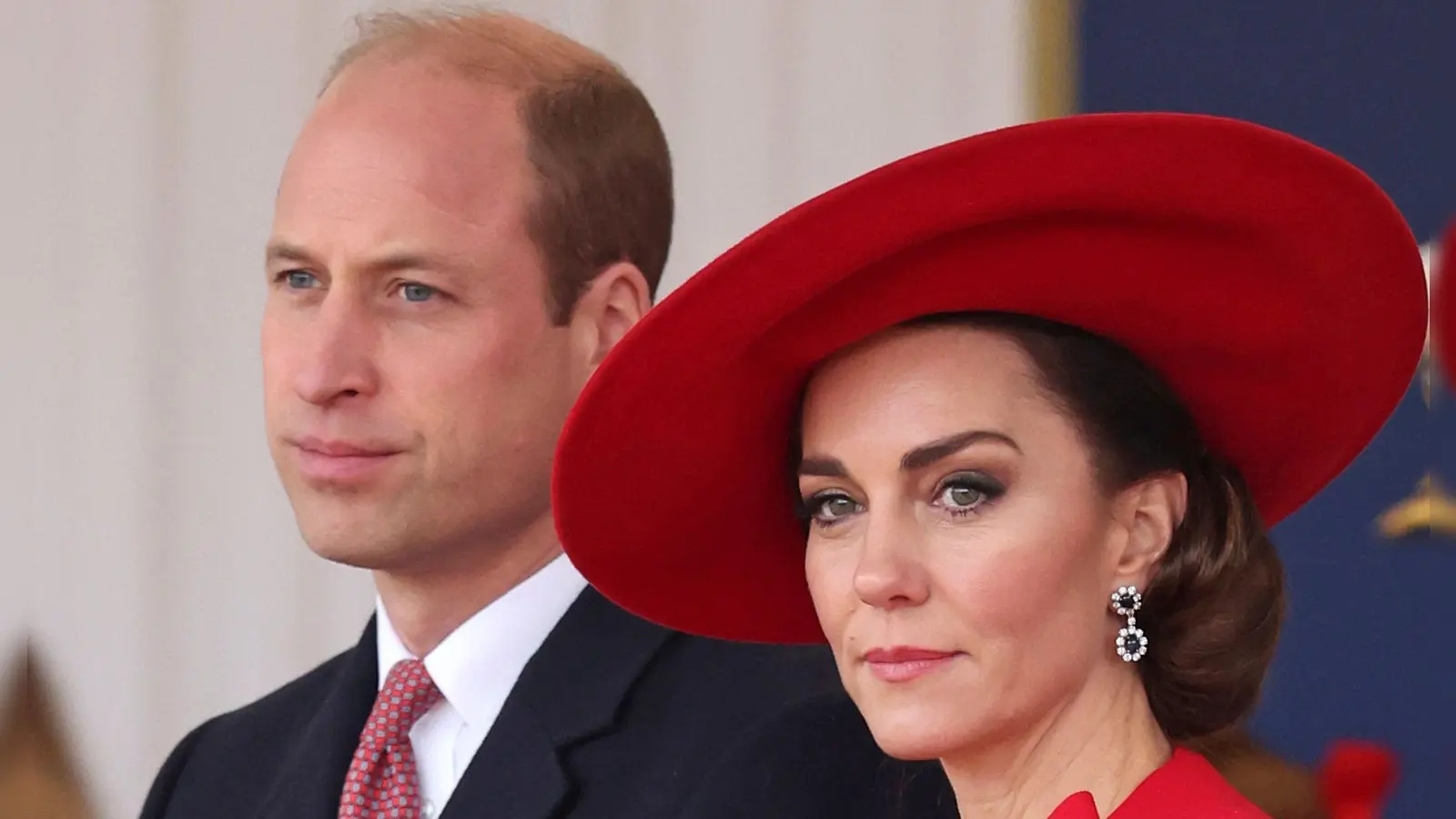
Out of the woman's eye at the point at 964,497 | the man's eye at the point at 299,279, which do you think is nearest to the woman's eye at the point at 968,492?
the woman's eye at the point at 964,497

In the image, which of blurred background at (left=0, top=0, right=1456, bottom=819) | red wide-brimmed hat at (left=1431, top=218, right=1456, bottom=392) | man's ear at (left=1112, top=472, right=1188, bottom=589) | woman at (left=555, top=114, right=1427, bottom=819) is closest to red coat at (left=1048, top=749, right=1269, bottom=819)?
woman at (left=555, top=114, right=1427, bottom=819)

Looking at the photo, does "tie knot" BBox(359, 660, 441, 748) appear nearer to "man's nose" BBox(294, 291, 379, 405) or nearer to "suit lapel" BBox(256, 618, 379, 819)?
"suit lapel" BBox(256, 618, 379, 819)

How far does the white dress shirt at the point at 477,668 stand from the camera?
1622mm

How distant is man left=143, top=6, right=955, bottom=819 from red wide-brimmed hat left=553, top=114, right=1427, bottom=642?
113 mm

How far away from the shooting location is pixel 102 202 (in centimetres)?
273

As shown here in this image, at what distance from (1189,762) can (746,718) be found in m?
0.37

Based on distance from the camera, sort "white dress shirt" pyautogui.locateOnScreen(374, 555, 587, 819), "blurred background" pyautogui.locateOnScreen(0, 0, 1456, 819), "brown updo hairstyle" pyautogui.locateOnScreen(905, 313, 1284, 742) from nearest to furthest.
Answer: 1. "brown updo hairstyle" pyautogui.locateOnScreen(905, 313, 1284, 742)
2. "white dress shirt" pyautogui.locateOnScreen(374, 555, 587, 819)
3. "blurred background" pyautogui.locateOnScreen(0, 0, 1456, 819)

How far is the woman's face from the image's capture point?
122 centimetres

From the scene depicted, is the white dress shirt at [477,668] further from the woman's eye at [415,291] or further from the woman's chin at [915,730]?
the woman's chin at [915,730]

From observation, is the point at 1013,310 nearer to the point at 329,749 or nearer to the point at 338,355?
the point at 338,355

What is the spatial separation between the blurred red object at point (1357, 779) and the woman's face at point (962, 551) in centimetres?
79

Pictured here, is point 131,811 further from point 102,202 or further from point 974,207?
point 974,207

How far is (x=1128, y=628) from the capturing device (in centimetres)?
129

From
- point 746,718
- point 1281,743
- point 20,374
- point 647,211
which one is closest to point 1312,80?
point 1281,743
